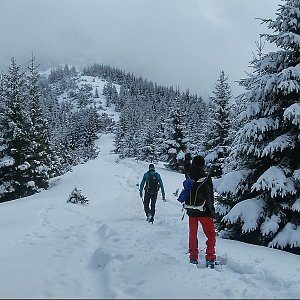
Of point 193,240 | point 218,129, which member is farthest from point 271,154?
point 218,129

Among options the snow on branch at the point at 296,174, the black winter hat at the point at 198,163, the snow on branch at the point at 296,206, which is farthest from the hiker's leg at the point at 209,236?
the snow on branch at the point at 296,174

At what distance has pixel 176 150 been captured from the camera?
129ft

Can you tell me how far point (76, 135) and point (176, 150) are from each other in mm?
83859

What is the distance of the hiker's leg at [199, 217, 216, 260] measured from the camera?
7.35 m

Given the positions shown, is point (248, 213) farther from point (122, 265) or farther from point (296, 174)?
point (122, 265)

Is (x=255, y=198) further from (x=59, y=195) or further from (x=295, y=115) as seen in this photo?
(x=59, y=195)

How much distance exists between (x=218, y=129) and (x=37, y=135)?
47.6ft

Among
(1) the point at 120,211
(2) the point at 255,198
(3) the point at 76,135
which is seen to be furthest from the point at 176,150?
(3) the point at 76,135

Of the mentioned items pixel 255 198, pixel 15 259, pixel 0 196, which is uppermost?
pixel 255 198

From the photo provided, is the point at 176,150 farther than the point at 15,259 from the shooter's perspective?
Yes

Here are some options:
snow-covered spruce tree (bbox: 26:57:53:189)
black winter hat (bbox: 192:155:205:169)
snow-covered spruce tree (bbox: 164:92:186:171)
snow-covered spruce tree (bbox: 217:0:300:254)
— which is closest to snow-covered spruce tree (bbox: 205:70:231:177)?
snow-covered spruce tree (bbox: 164:92:186:171)

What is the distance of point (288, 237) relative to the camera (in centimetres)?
941

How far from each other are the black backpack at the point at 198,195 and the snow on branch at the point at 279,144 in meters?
3.05

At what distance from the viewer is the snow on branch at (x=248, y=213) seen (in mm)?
9828
